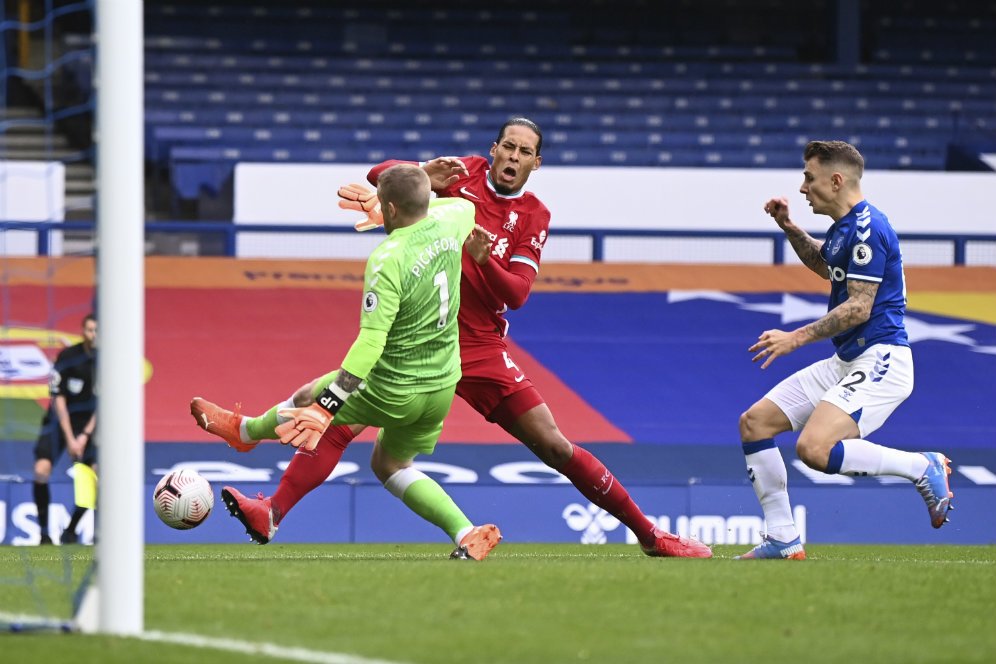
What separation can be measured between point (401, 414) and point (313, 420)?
66cm

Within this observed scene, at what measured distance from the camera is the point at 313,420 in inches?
258

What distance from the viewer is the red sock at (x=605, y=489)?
26.0ft

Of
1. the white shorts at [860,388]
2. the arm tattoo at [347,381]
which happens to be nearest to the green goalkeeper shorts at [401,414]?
the arm tattoo at [347,381]

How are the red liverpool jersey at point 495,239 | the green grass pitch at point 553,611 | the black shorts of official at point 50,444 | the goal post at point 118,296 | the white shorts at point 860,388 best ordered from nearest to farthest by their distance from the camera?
the green grass pitch at point 553,611
the goal post at point 118,296
the white shorts at point 860,388
the red liverpool jersey at point 495,239
the black shorts of official at point 50,444

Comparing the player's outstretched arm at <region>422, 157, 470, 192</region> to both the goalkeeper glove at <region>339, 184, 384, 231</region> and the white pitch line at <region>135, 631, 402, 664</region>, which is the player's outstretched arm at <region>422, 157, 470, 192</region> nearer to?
the goalkeeper glove at <region>339, 184, 384, 231</region>

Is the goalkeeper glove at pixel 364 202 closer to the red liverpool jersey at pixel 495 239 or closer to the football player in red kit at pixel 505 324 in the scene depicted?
the football player in red kit at pixel 505 324

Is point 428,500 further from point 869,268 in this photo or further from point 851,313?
point 869,268

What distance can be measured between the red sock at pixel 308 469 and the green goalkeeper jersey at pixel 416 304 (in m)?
0.55

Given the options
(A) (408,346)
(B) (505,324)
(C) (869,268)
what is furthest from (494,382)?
(C) (869,268)

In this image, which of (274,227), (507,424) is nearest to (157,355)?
(274,227)

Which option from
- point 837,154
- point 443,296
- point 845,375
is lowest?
point 845,375

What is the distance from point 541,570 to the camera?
6.52 m

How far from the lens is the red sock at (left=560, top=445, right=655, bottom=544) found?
7.93 m

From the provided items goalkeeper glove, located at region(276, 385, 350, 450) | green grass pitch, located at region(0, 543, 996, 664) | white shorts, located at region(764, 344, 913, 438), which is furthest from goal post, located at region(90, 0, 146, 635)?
white shorts, located at region(764, 344, 913, 438)
